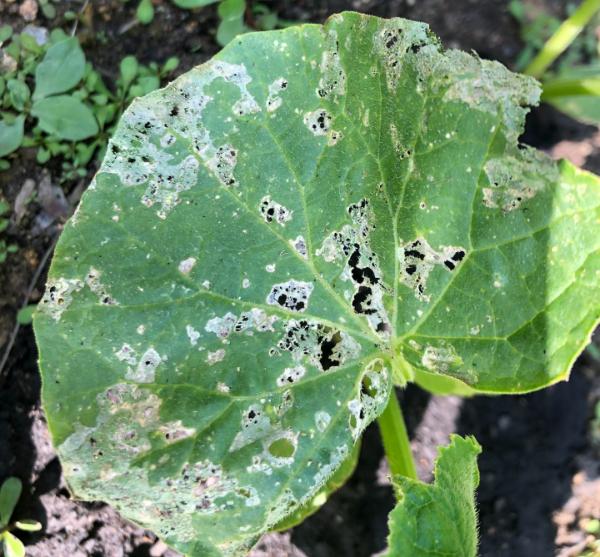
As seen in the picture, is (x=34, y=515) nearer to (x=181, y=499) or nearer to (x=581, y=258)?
(x=181, y=499)

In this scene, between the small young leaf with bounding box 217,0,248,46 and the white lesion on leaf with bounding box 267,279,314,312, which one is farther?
the small young leaf with bounding box 217,0,248,46

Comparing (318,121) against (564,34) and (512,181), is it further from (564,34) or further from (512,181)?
(564,34)

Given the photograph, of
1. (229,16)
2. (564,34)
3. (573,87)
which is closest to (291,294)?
(229,16)

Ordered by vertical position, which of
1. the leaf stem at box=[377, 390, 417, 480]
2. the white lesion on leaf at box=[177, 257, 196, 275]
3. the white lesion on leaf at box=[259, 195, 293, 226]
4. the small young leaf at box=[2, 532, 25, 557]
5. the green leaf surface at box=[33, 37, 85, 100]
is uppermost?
the white lesion on leaf at box=[259, 195, 293, 226]

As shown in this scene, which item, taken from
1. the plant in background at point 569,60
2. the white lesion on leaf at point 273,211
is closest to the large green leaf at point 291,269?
the white lesion on leaf at point 273,211

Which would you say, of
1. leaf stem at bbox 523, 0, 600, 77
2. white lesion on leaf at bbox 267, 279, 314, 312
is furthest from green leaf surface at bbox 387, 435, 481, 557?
leaf stem at bbox 523, 0, 600, 77

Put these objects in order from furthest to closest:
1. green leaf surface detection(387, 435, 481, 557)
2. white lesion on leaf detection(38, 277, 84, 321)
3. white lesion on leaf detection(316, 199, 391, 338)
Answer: white lesion on leaf detection(316, 199, 391, 338)
white lesion on leaf detection(38, 277, 84, 321)
green leaf surface detection(387, 435, 481, 557)

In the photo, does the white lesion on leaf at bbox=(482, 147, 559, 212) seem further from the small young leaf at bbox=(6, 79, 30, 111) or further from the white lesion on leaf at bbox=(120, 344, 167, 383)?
the small young leaf at bbox=(6, 79, 30, 111)
